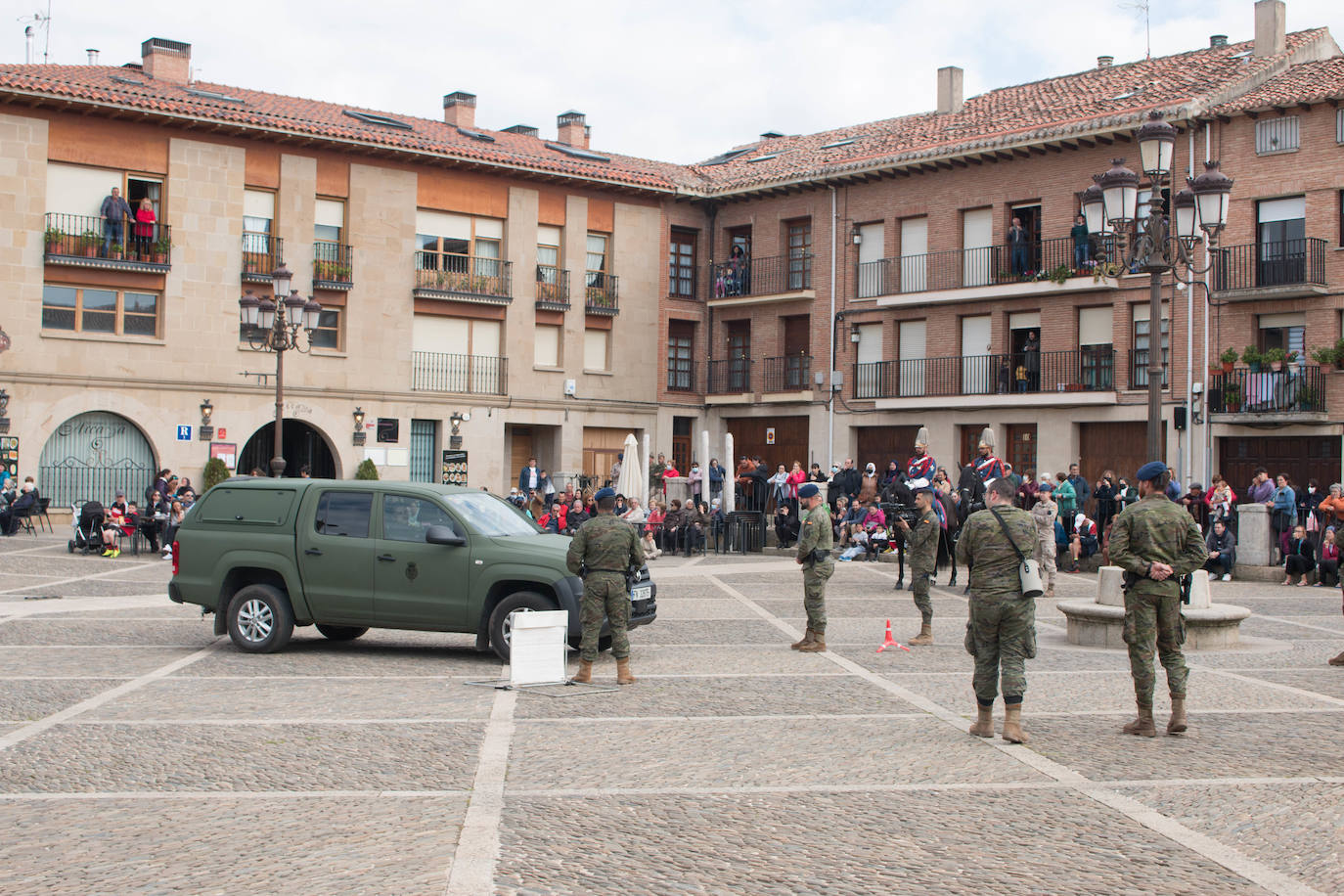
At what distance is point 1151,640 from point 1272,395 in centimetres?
2374

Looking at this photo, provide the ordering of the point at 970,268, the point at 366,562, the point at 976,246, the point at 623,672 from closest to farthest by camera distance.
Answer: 1. the point at 623,672
2. the point at 366,562
3. the point at 970,268
4. the point at 976,246

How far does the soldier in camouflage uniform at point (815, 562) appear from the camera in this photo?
13.8m

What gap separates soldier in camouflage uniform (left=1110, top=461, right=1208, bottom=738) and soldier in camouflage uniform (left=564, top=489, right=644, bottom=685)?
394cm

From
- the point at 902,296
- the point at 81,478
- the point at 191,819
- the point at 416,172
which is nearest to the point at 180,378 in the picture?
the point at 81,478

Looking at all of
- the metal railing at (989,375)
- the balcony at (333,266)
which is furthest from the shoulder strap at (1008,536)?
the balcony at (333,266)

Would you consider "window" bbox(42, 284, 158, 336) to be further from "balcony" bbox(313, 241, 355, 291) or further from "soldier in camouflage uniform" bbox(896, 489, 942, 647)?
"soldier in camouflage uniform" bbox(896, 489, 942, 647)

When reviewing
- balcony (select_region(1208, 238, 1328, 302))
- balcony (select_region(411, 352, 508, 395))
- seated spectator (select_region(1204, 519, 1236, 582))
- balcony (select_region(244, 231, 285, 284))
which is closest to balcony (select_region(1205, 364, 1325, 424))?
balcony (select_region(1208, 238, 1328, 302))

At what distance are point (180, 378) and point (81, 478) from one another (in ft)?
10.9

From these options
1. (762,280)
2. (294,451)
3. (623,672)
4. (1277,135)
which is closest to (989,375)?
(762,280)

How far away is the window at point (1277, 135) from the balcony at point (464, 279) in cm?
1957

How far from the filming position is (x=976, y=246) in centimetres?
3725

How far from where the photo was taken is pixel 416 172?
37969mm

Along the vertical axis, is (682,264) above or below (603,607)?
above

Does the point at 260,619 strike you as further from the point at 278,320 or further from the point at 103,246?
the point at 103,246
